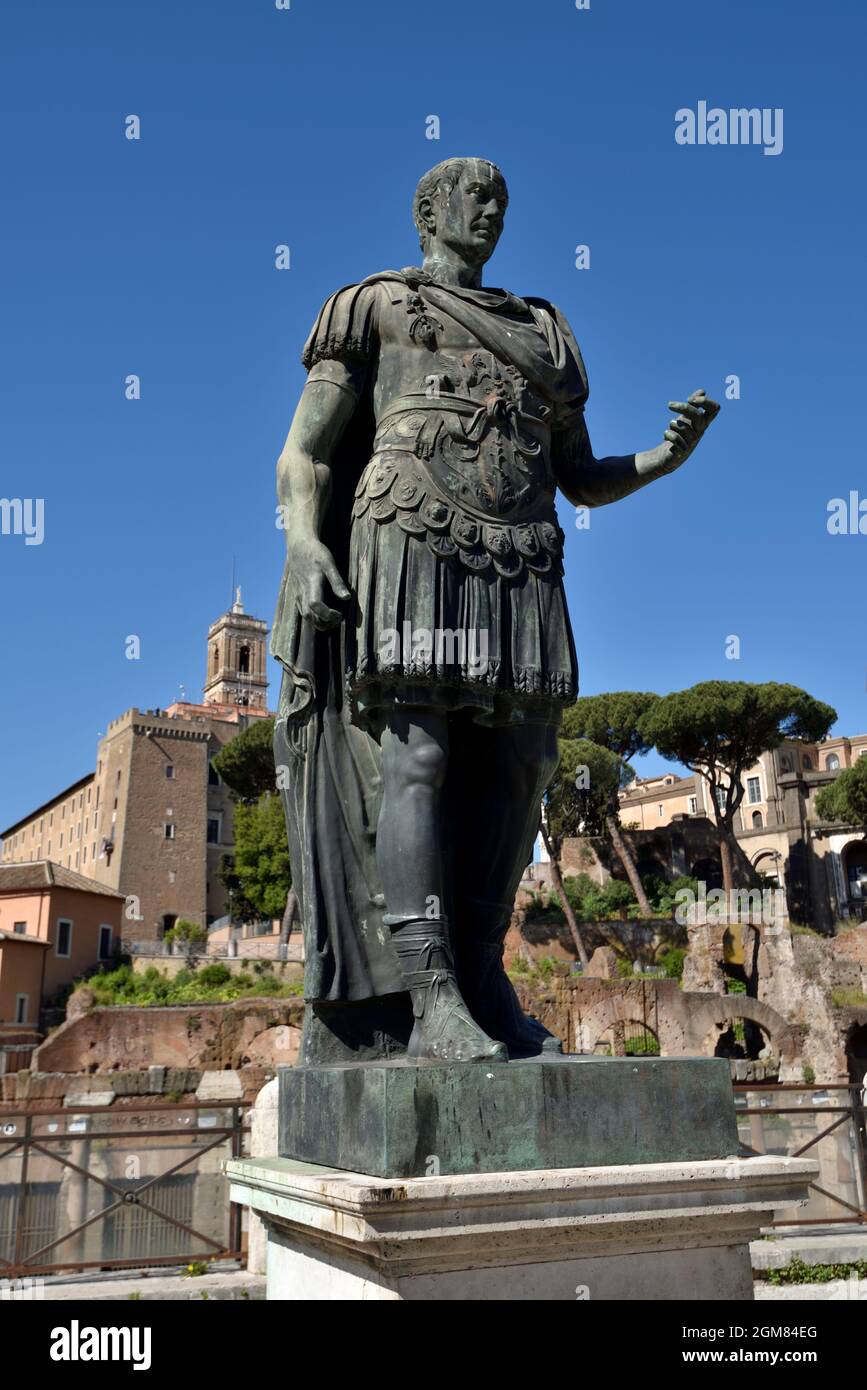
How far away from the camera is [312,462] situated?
3000mm

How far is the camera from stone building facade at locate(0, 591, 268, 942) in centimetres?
5812

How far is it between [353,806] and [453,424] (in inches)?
40.2

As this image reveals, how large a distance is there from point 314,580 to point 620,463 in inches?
40.8

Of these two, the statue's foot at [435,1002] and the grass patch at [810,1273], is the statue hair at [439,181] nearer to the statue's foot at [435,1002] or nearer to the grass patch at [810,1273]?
the statue's foot at [435,1002]

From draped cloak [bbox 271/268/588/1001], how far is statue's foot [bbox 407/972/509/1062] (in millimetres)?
259

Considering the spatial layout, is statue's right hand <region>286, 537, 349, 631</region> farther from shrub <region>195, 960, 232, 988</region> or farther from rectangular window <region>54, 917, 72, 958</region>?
rectangular window <region>54, 917, 72, 958</region>

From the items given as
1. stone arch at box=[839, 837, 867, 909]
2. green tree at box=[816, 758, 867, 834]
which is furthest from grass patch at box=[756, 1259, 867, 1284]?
stone arch at box=[839, 837, 867, 909]

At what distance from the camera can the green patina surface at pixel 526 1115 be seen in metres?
2.18

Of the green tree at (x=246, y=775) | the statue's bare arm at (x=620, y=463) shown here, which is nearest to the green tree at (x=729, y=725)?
the green tree at (x=246, y=775)

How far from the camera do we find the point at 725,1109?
7.95 ft

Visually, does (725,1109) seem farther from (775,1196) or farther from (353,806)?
(353,806)

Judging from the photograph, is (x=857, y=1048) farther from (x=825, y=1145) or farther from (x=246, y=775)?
(x=246, y=775)

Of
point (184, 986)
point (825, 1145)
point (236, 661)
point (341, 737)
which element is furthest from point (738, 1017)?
point (236, 661)
